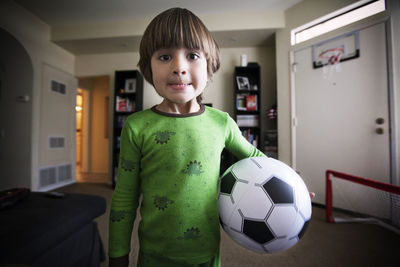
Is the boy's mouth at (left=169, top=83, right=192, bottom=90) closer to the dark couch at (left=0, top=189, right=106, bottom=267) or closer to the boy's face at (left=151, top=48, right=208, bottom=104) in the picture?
the boy's face at (left=151, top=48, right=208, bottom=104)

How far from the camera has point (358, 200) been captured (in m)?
2.10

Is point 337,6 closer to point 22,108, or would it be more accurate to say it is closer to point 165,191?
point 165,191

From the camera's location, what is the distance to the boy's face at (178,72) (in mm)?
432

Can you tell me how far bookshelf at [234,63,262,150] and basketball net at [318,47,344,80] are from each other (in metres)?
0.90

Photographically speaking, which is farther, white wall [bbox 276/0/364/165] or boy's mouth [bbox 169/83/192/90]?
white wall [bbox 276/0/364/165]

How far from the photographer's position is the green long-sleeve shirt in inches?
18.8

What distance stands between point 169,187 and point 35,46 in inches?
156

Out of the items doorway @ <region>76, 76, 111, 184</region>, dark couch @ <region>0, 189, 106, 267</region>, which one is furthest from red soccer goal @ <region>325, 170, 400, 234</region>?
doorway @ <region>76, 76, 111, 184</region>

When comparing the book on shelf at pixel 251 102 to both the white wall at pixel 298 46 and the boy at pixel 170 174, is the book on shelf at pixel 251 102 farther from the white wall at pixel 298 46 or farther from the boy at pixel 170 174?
the boy at pixel 170 174

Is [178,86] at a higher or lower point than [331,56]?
lower

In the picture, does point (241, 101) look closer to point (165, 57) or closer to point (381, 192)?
point (381, 192)

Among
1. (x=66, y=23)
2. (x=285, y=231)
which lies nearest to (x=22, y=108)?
(x=66, y=23)

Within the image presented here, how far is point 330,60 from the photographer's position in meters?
2.33

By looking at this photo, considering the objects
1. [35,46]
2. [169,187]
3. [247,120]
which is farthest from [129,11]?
[169,187]
